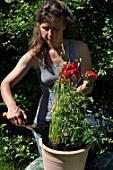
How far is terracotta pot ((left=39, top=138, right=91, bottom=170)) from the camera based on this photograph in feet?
7.09

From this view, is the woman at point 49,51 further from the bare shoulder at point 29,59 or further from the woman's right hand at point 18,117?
the woman's right hand at point 18,117

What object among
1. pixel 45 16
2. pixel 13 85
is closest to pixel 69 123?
pixel 13 85

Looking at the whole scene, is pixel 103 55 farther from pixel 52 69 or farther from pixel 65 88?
pixel 65 88

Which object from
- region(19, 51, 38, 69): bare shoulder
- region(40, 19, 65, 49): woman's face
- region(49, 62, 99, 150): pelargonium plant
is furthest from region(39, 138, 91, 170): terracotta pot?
region(40, 19, 65, 49): woman's face

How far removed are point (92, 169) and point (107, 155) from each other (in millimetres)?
213

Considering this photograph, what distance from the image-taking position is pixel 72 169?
225cm

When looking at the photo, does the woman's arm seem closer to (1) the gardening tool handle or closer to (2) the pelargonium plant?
(1) the gardening tool handle

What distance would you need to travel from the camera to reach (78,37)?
3.77 m

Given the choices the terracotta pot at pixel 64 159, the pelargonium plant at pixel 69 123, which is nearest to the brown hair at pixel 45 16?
the pelargonium plant at pixel 69 123

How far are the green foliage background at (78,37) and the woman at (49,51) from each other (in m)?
0.91

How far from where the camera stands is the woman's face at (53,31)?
249 cm

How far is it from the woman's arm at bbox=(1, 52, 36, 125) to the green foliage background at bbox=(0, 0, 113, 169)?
109cm

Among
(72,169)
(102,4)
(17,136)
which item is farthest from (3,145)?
(102,4)

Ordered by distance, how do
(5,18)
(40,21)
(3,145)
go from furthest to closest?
(5,18), (3,145), (40,21)
